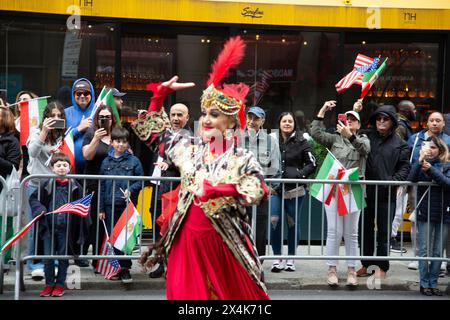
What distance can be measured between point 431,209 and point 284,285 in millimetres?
1734

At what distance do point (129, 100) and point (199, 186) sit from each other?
585cm

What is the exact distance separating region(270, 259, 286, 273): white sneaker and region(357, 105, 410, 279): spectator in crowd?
2.83ft

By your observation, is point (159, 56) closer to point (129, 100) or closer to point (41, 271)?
point (129, 100)

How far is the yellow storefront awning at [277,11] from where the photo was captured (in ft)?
39.3

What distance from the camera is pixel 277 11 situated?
12.5m

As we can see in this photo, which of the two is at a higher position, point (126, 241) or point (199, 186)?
point (199, 186)

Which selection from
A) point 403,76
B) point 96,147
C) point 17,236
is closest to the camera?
Result: point 17,236

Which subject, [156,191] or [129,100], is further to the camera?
[129,100]

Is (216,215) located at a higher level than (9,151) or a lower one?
lower

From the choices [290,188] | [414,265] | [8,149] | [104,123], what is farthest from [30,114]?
[414,265]

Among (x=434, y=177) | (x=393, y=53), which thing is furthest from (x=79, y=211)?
(x=393, y=53)

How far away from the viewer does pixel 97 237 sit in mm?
9719

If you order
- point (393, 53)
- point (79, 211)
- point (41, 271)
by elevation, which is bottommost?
point (41, 271)

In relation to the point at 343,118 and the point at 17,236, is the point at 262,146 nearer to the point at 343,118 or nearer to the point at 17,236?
the point at 343,118
